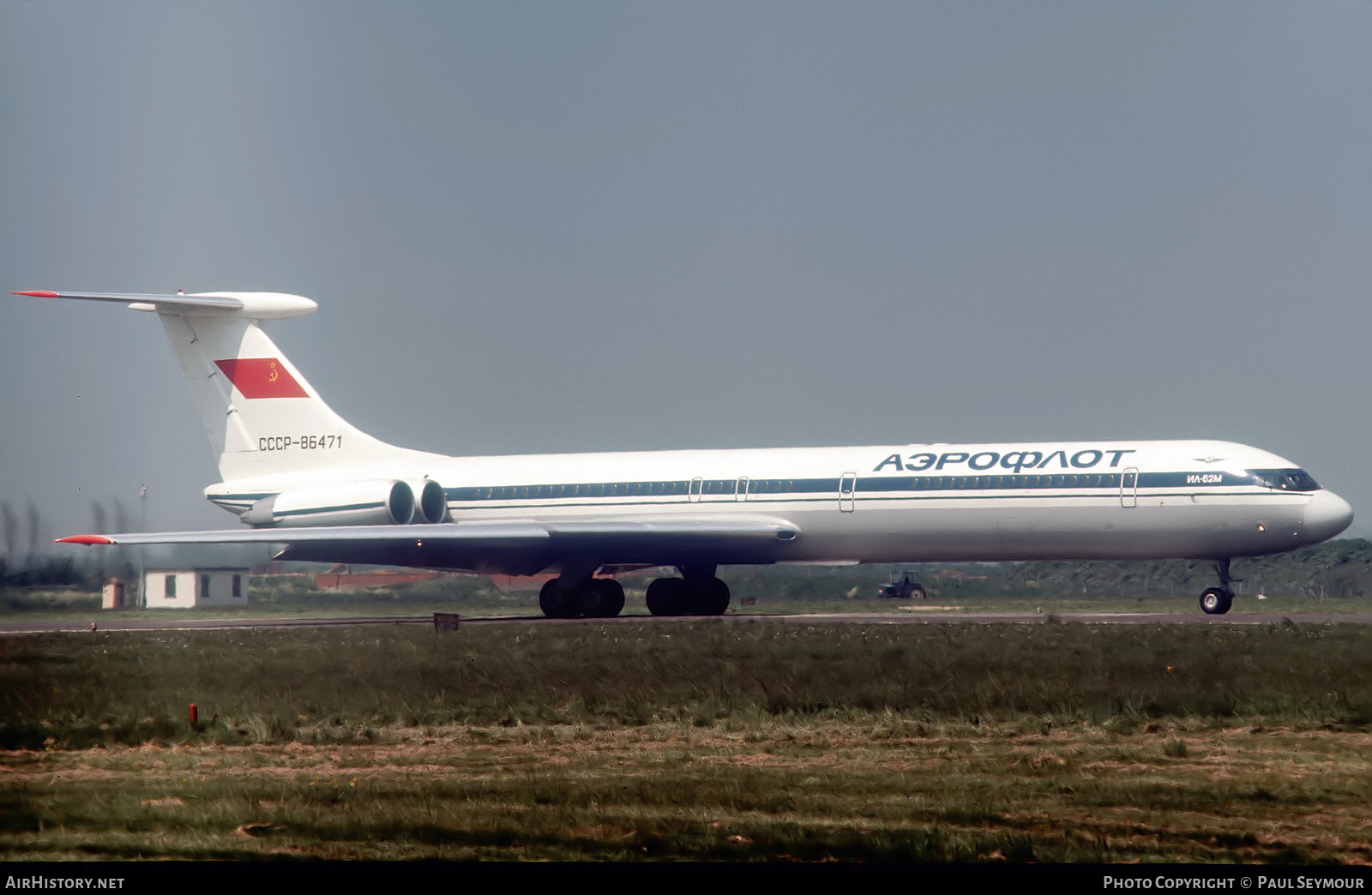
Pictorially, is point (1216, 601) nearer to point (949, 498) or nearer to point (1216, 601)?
point (1216, 601)

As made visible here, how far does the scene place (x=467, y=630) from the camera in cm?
2781

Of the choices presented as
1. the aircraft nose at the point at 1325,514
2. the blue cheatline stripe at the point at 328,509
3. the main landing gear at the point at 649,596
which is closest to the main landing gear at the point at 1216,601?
the aircraft nose at the point at 1325,514

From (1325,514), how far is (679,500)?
14.6 metres

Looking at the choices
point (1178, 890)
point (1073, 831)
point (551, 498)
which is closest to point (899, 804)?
point (1073, 831)

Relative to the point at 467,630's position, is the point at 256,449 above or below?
above

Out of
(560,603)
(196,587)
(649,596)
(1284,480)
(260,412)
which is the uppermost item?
(260,412)

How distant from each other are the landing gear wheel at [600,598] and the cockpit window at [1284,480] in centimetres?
1509

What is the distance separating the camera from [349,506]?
3662cm

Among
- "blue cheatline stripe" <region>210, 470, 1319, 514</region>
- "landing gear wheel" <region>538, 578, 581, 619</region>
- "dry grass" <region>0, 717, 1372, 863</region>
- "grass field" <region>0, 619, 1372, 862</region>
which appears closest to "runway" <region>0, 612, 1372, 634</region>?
"landing gear wheel" <region>538, 578, 581, 619</region>

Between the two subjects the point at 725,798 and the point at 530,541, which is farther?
the point at 530,541

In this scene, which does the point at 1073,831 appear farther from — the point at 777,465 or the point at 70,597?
the point at 777,465

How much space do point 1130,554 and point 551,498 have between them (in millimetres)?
14122

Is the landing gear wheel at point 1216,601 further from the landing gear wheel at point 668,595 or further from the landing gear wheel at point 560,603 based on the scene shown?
the landing gear wheel at point 560,603

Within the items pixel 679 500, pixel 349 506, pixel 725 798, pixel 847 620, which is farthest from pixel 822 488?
pixel 725 798
